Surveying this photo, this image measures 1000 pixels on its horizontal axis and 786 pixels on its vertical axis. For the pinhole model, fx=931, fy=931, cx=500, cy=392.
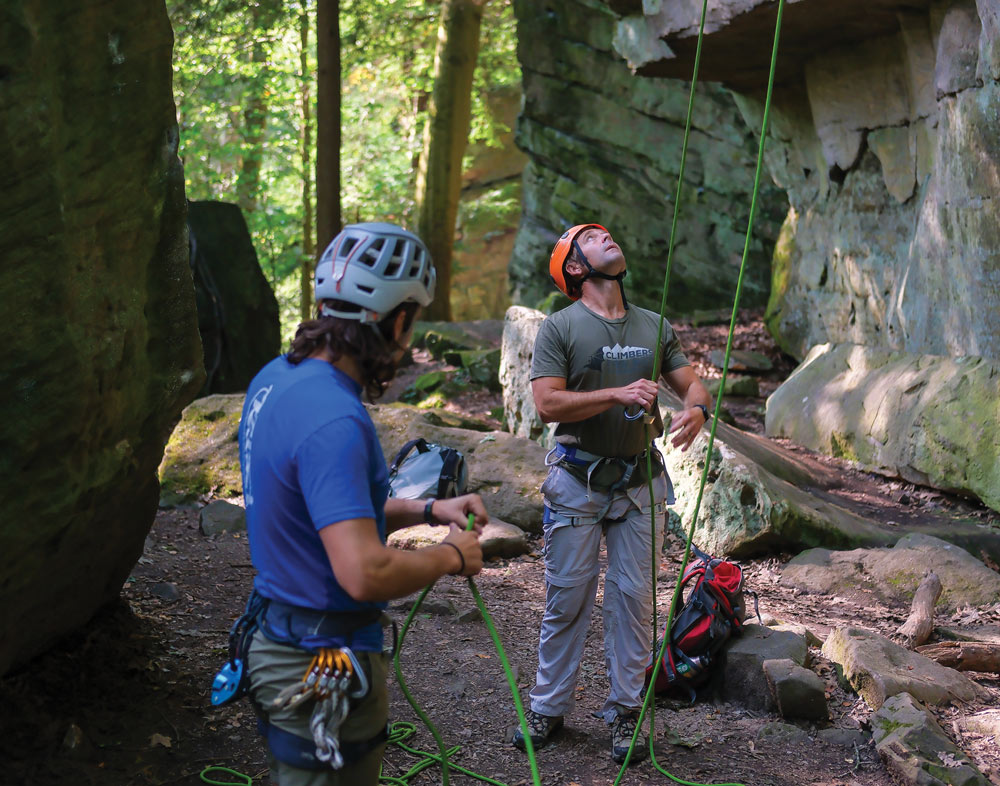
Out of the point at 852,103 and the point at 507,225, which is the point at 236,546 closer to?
the point at 852,103

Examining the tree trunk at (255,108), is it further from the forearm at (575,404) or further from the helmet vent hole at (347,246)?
the helmet vent hole at (347,246)

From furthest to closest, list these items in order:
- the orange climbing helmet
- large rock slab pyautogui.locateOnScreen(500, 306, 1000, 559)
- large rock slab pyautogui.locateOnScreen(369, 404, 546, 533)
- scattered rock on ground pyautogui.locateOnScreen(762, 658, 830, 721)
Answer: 1. large rock slab pyautogui.locateOnScreen(369, 404, 546, 533)
2. large rock slab pyautogui.locateOnScreen(500, 306, 1000, 559)
3. scattered rock on ground pyautogui.locateOnScreen(762, 658, 830, 721)
4. the orange climbing helmet

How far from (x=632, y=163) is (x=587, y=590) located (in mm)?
14246

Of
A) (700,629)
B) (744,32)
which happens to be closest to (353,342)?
(700,629)

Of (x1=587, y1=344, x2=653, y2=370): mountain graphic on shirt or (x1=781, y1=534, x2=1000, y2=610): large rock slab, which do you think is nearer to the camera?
(x1=587, y1=344, x2=653, y2=370): mountain graphic on shirt

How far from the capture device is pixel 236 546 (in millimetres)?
6312

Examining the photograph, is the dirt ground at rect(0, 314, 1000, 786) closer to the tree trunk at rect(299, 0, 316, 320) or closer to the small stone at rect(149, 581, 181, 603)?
the small stone at rect(149, 581, 181, 603)

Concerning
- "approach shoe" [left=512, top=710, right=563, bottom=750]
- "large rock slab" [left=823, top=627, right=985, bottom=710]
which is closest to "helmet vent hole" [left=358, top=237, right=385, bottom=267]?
"approach shoe" [left=512, top=710, right=563, bottom=750]

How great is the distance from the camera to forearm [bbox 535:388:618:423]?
3705 mm

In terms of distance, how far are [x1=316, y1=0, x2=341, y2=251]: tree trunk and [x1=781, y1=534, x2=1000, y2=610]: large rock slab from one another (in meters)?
7.92

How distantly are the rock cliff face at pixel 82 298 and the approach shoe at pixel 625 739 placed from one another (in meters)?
2.28

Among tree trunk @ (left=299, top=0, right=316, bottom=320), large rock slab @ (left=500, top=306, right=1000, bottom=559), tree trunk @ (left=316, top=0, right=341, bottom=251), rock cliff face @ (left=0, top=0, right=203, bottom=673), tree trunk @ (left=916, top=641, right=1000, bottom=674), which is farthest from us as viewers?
tree trunk @ (left=299, top=0, right=316, bottom=320)

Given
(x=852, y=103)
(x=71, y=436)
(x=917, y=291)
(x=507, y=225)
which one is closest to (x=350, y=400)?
(x=71, y=436)

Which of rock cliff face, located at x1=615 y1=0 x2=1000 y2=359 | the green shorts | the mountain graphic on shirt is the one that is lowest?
the green shorts
